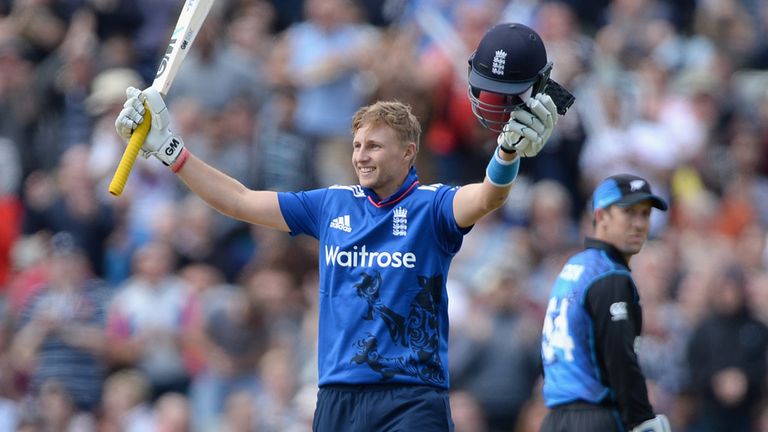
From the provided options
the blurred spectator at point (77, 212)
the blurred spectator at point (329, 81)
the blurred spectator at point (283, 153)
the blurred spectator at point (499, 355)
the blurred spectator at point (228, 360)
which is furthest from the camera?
the blurred spectator at point (329, 81)

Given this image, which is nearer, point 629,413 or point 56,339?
point 629,413

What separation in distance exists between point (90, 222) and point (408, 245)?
7598 mm

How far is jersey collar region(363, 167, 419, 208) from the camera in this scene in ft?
24.7

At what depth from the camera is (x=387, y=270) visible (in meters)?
7.38

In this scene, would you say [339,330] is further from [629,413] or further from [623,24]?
[623,24]

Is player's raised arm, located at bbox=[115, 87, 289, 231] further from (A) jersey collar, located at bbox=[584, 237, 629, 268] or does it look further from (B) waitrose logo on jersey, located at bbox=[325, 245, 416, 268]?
(A) jersey collar, located at bbox=[584, 237, 629, 268]

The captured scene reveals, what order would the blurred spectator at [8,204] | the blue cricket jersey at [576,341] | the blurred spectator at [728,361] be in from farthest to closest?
1. the blurred spectator at [8,204]
2. the blurred spectator at [728,361]
3. the blue cricket jersey at [576,341]

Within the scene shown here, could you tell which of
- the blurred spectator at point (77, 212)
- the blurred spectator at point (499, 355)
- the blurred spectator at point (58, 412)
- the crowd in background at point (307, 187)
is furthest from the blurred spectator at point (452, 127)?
the blurred spectator at point (58, 412)

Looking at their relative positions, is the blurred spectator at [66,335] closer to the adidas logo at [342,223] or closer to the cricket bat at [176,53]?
the cricket bat at [176,53]

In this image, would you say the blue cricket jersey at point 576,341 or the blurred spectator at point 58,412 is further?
the blurred spectator at point 58,412

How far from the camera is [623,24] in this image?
53.4 feet

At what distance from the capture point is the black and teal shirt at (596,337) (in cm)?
827

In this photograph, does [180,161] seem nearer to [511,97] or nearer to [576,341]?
[511,97]

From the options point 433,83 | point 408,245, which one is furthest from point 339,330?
point 433,83
